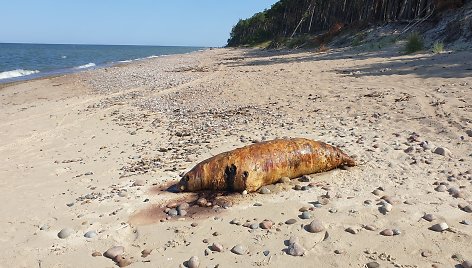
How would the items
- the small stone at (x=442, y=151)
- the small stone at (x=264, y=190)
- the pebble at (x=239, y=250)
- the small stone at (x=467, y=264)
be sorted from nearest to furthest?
the small stone at (x=467, y=264), the pebble at (x=239, y=250), the small stone at (x=264, y=190), the small stone at (x=442, y=151)

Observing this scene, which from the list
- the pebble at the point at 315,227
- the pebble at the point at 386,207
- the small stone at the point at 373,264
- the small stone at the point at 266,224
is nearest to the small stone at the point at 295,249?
the pebble at the point at 315,227

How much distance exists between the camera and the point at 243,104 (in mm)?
10438

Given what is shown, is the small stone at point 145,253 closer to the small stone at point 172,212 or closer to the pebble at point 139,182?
the small stone at point 172,212

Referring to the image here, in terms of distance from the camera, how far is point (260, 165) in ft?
15.3

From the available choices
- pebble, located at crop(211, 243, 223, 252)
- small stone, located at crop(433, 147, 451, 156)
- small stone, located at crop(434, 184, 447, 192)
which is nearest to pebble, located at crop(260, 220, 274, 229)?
pebble, located at crop(211, 243, 223, 252)

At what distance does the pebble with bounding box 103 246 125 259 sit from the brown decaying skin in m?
1.29

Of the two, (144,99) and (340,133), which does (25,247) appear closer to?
(340,133)

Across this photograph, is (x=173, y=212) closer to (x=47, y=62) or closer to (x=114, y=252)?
(x=114, y=252)

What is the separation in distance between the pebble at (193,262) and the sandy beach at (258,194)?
0.07m

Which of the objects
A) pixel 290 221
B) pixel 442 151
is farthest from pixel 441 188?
pixel 290 221

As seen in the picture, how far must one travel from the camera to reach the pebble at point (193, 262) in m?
3.27

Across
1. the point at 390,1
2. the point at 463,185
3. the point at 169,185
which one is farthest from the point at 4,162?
the point at 390,1

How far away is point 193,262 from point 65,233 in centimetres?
149

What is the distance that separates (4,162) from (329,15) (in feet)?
144
